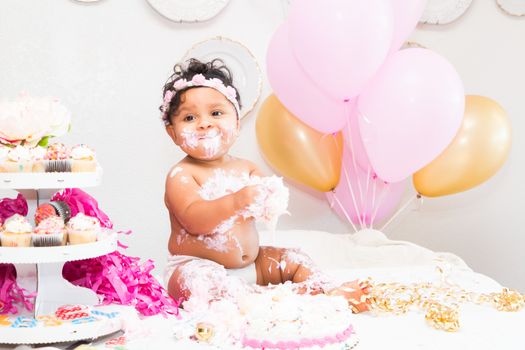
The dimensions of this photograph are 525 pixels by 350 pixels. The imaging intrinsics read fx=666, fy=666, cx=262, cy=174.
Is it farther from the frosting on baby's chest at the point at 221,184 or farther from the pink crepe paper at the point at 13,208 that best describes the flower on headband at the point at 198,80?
the pink crepe paper at the point at 13,208

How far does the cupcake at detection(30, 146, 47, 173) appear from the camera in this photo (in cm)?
129

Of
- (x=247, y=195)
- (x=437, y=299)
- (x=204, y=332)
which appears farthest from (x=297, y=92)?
(x=204, y=332)

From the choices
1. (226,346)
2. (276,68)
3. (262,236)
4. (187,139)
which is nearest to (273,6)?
(276,68)

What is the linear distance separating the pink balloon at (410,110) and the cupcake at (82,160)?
41.3 inches

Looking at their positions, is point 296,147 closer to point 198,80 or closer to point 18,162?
point 198,80

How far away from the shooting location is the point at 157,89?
2.55 m

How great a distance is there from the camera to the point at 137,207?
101 inches

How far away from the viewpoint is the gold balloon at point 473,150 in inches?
88.7

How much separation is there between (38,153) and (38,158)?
0.01 metres

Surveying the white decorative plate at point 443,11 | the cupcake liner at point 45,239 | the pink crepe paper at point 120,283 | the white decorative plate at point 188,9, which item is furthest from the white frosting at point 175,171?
the white decorative plate at point 443,11

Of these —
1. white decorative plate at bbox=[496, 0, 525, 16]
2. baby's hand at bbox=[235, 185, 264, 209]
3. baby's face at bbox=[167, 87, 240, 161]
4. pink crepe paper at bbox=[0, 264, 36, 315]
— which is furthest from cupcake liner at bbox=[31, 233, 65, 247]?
white decorative plate at bbox=[496, 0, 525, 16]

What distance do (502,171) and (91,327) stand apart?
6.89 feet

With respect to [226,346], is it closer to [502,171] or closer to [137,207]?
[137,207]

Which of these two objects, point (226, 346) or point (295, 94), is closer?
point (226, 346)
